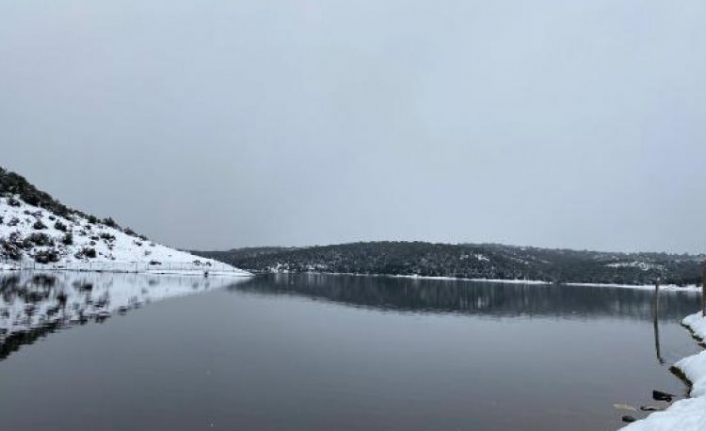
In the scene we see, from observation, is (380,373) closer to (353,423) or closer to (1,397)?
(353,423)

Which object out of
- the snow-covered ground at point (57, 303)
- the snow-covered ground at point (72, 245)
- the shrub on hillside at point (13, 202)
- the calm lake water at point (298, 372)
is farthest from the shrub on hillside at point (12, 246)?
the calm lake water at point (298, 372)

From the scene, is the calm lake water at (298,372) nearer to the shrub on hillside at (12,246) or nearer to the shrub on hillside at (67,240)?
the shrub on hillside at (12,246)

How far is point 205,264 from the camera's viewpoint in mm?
195750

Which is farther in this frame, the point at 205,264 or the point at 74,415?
the point at 205,264

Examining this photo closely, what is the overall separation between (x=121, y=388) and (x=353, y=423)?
36.7 ft

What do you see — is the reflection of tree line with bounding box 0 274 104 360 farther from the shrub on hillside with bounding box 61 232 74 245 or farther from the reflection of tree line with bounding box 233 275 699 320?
the shrub on hillside with bounding box 61 232 74 245

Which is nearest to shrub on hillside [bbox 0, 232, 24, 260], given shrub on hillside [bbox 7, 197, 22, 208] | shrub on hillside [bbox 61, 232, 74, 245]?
shrub on hillside [bbox 61, 232, 74, 245]

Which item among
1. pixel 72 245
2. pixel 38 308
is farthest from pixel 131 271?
pixel 38 308

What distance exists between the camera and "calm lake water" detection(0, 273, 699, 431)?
23.7m

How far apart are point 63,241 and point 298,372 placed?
130800 mm

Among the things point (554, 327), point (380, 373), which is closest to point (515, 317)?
point (554, 327)

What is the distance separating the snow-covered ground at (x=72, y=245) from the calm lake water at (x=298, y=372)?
74.0 meters

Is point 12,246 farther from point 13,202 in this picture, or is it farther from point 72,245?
point 13,202

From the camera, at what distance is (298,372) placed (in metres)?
33.6
